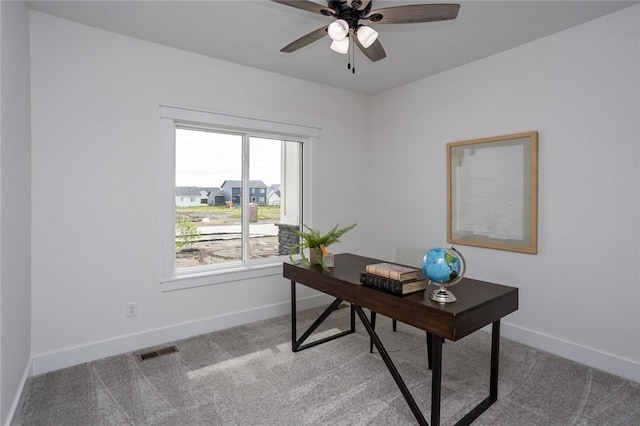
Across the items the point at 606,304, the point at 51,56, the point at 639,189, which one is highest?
the point at 51,56

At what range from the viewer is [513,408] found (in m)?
2.13

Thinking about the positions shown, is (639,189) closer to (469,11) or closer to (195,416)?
(469,11)

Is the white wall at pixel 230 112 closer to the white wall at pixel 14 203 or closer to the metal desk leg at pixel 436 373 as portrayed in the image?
the white wall at pixel 14 203

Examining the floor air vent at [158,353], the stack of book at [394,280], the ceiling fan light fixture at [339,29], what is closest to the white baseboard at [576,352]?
the stack of book at [394,280]

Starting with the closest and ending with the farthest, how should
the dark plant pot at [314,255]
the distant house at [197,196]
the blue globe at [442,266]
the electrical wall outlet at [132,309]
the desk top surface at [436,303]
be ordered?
1. the desk top surface at [436,303]
2. the blue globe at [442,266]
3. the dark plant pot at [314,255]
4. the electrical wall outlet at [132,309]
5. the distant house at [197,196]

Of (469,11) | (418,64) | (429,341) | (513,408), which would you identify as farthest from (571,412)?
(418,64)

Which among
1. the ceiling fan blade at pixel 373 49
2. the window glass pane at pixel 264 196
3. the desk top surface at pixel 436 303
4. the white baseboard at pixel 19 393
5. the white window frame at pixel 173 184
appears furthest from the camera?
the window glass pane at pixel 264 196

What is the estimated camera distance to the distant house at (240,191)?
3.61m

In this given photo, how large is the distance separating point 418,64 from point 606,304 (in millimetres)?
2607

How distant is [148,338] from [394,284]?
7.41 ft

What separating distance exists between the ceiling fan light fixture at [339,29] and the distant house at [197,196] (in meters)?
2.08

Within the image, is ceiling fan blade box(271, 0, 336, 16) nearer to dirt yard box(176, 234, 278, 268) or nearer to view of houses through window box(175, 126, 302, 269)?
view of houses through window box(175, 126, 302, 269)

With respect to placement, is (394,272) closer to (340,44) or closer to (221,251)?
(340,44)

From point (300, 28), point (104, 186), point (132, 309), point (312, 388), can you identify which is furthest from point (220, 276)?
point (300, 28)
